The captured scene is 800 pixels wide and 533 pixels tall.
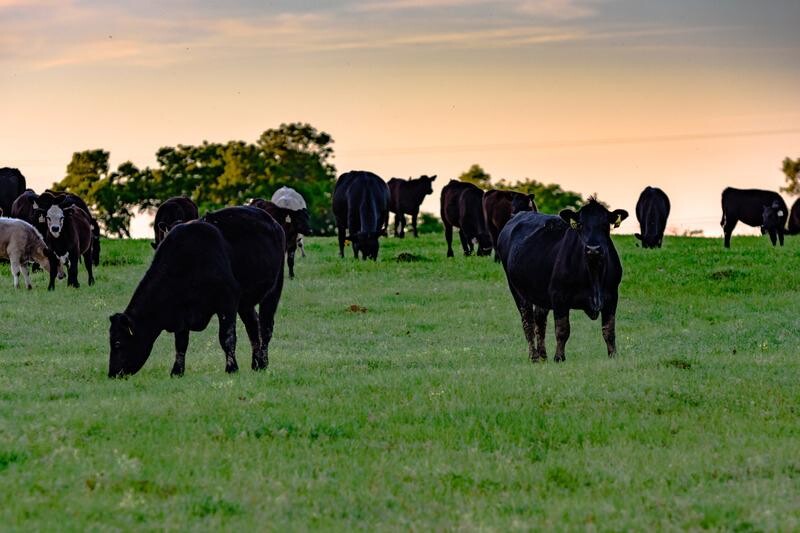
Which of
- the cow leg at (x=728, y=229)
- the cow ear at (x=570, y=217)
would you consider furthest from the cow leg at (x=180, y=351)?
the cow leg at (x=728, y=229)

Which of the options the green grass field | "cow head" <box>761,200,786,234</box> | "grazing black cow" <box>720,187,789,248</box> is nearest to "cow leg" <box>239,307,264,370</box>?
the green grass field

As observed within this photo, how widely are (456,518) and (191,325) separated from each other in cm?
813

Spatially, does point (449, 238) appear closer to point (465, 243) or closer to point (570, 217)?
point (465, 243)

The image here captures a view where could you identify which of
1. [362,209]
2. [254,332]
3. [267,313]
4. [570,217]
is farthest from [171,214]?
[570,217]

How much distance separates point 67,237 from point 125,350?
17.6 meters

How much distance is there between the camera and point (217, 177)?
10044cm

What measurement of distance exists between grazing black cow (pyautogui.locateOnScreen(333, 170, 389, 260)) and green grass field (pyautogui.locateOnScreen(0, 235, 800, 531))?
16.4 m

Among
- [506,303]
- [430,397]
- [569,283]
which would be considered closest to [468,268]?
[506,303]

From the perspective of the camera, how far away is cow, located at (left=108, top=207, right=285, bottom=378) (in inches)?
693

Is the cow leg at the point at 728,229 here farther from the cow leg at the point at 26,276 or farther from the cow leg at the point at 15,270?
the cow leg at the point at 15,270

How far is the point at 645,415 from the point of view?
586 inches

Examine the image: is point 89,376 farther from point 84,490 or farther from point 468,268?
point 468,268

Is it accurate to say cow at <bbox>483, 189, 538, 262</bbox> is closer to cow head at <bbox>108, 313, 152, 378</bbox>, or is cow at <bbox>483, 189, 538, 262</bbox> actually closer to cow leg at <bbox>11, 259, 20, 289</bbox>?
cow leg at <bbox>11, 259, 20, 289</bbox>

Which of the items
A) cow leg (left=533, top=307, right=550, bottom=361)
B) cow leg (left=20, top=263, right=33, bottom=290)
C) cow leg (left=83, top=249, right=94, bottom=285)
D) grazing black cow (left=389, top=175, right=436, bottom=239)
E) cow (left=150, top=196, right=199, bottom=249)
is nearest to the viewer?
cow leg (left=533, top=307, right=550, bottom=361)
